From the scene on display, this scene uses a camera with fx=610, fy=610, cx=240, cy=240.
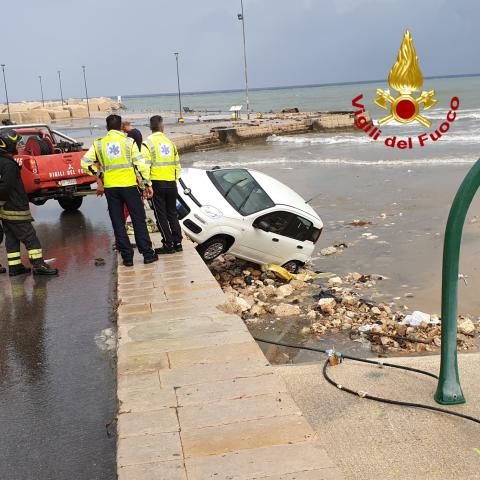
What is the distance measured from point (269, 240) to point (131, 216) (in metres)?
3.19

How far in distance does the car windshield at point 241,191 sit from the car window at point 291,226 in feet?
0.71

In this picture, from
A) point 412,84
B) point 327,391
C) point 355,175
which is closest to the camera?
point 412,84

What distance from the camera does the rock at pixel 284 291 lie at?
9.53 metres

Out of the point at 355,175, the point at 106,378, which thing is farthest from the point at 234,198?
the point at 355,175

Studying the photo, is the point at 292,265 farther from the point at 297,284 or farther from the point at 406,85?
the point at 406,85

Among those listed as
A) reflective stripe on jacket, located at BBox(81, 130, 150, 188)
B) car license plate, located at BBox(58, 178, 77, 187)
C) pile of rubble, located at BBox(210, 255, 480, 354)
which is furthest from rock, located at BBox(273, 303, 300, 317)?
car license plate, located at BBox(58, 178, 77, 187)

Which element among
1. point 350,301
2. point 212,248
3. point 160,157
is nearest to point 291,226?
point 212,248

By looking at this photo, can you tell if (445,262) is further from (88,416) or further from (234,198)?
(234,198)

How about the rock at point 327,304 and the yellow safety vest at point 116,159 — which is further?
the rock at point 327,304

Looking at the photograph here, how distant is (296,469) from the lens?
10.5ft

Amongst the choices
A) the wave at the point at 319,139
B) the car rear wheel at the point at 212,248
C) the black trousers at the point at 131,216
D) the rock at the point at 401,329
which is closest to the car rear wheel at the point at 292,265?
the car rear wheel at the point at 212,248

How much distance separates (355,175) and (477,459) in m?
21.5

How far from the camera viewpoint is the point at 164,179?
809 centimetres

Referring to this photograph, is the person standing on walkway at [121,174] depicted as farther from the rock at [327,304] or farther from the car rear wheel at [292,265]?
the car rear wheel at [292,265]
